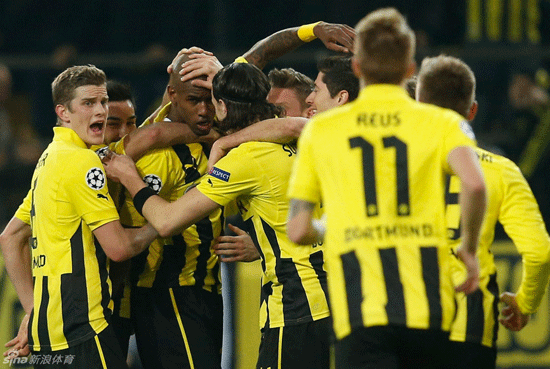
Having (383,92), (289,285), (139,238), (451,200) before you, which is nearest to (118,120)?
(139,238)

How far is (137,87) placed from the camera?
10039mm

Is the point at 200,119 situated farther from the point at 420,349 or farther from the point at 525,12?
the point at 525,12

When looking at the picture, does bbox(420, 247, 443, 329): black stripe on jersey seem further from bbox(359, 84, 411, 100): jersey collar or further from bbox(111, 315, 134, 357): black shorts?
bbox(111, 315, 134, 357): black shorts

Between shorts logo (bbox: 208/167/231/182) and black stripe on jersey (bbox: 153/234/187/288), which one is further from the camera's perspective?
black stripe on jersey (bbox: 153/234/187/288)

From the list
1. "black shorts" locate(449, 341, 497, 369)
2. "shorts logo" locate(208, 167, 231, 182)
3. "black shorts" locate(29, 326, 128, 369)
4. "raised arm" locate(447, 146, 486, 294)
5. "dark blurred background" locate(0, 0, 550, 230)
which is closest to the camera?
"raised arm" locate(447, 146, 486, 294)

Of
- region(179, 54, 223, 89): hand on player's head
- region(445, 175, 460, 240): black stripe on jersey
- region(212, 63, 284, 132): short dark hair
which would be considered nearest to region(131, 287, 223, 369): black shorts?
region(212, 63, 284, 132): short dark hair

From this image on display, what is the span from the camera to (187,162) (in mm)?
4895

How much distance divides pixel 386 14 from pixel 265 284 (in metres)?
1.93

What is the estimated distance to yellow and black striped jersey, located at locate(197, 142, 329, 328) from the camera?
14.1 feet

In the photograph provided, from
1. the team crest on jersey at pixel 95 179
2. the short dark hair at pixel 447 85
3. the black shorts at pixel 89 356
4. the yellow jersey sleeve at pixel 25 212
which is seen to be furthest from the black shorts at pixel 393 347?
the yellow jersey sleeve at pixel 25 212

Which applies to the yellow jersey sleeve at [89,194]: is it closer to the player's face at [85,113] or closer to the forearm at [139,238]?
the forearm at [139,238]

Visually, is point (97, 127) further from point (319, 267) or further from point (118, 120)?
point (319, 267)

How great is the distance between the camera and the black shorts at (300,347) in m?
4.31

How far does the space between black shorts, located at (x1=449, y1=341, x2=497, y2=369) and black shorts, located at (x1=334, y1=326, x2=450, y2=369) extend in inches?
12.5
